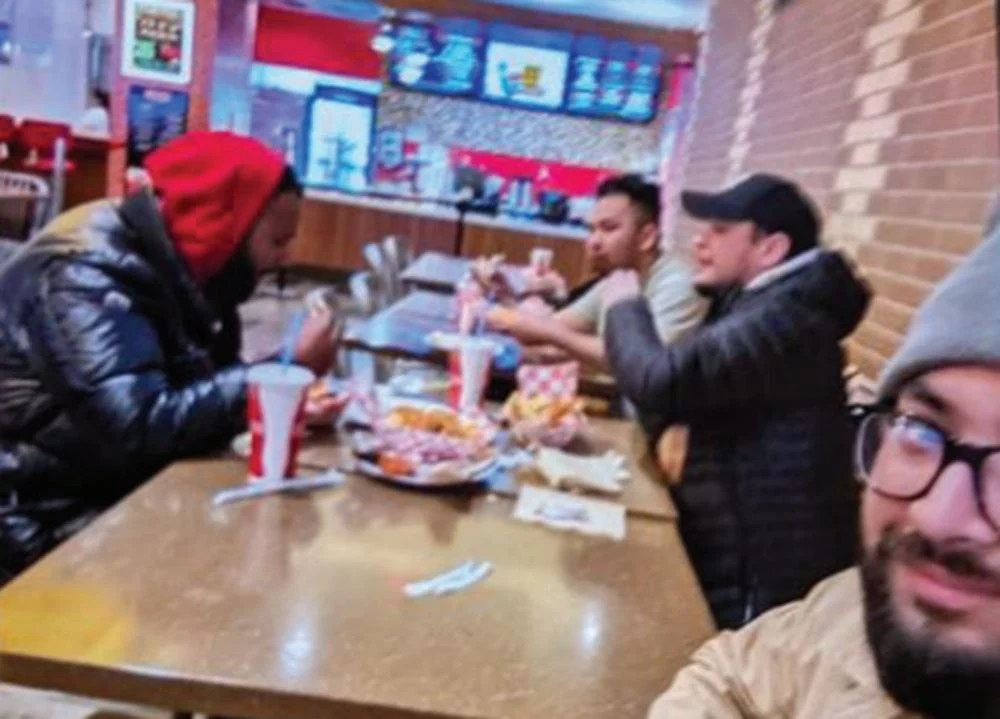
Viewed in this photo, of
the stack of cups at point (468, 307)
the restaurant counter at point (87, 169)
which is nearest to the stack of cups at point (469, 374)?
the stack of cups at point (468, 307)

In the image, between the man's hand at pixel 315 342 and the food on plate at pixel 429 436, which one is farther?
the man's hand at pixel 315 342

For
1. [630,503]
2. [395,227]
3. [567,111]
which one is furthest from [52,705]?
[567,111]

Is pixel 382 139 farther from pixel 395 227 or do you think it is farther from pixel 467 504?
pixel 467 504

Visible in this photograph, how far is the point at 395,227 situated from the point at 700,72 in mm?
3190

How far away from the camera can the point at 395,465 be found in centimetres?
190

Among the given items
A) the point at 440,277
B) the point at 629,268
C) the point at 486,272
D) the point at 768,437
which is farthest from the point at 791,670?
the point at 440,277

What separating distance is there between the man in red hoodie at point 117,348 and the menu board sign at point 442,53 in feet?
28.9

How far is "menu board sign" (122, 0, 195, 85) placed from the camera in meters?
4.80

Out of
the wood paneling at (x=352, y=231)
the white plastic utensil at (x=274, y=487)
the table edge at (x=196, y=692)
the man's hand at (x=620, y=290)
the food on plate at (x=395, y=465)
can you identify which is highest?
the man's hand at (x=620, y=290)

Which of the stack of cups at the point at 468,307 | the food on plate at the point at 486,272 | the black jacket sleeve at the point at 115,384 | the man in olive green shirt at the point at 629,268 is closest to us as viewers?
the black jacket sleeve at the point at 115,384

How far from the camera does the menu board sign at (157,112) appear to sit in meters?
5.57

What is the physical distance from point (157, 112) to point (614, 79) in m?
6.01

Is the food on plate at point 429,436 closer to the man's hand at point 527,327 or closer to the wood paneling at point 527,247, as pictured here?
the man's hand at point 527,327

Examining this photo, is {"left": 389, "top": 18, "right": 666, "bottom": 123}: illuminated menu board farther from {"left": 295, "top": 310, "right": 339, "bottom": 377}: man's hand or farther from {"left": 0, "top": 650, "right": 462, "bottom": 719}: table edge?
{"left": 0, "top": 650, "right": 462, "bottom": 719}: table edge
